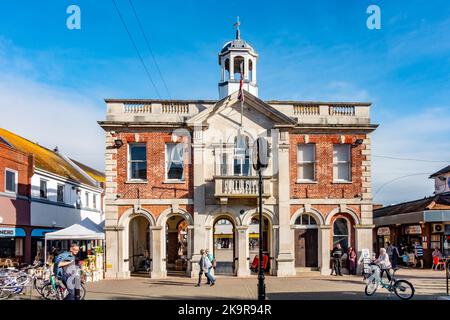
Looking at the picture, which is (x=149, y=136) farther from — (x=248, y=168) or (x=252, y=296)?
(x=252, y=296)

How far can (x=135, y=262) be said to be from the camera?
2666 centimetres

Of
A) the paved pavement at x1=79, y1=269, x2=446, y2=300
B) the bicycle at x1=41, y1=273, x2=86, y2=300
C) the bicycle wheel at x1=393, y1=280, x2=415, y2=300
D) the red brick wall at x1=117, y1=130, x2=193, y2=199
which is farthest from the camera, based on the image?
the red brick wall at x1=117, y1=130, x2=193, y2=199

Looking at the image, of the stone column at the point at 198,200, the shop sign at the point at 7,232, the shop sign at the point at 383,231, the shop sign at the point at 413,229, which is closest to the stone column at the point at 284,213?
the stone column at the point at 198,200

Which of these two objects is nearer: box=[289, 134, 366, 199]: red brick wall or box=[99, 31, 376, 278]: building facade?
box=[99, 31, 376, 278]: building facade

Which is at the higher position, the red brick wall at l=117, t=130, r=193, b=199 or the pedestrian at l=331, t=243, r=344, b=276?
the red brick wall at l=117, t=130, r=193, b=199

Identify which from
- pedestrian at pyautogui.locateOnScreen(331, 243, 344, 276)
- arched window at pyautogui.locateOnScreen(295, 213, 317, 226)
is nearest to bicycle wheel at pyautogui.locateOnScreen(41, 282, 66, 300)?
arched window at pyautogui.locateOnScreen(295, 213, 317, 226)

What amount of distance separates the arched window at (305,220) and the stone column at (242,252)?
305cm

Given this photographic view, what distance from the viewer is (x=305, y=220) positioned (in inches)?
985

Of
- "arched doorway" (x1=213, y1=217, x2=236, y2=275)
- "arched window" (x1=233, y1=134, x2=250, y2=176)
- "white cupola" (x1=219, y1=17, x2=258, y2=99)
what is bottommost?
"arched doorway" (x1=213, y1=217, x2=236, y2=275)

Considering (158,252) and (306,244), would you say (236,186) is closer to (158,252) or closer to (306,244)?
(306,244)

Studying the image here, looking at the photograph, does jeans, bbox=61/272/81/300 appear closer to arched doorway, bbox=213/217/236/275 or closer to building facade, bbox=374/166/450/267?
arched doorway, bbox=213/217/236/275

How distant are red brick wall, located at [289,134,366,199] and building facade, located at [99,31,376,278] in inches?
2.1

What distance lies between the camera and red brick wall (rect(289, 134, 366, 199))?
81.1 ft

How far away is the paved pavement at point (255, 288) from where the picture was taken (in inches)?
659
